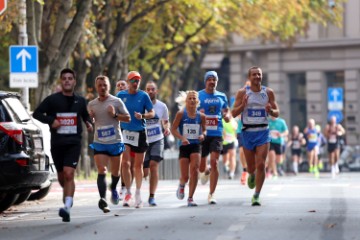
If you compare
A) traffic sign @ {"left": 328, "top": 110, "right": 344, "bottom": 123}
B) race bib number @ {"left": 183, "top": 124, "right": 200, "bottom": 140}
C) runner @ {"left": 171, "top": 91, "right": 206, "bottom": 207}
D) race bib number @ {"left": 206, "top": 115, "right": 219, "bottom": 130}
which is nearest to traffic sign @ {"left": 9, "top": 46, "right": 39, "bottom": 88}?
race bib number @ {"left": 206, "top": 115, "right": 219, "bottom": 130}

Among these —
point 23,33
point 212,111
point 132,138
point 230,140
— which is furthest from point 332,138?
point 132,138

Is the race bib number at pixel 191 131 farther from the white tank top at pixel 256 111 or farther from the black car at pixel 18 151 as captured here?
the black car at pixel 18 151

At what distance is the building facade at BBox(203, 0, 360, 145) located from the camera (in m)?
56.8

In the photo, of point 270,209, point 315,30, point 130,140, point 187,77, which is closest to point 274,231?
point 270,209

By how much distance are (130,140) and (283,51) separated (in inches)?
1628

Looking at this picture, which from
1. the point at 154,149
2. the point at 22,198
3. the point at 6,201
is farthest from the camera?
the point at 22,198

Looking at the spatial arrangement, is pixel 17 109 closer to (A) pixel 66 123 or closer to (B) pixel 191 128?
(A) pixel 66 123

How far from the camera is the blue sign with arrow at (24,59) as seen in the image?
2541 centimetres

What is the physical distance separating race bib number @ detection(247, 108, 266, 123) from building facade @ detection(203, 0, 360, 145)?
3733cm

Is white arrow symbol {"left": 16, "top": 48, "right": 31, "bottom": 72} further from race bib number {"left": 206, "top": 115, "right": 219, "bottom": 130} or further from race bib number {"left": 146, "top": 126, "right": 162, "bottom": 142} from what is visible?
race bib number {"left": 206, "top": 115, "right": 219, "bottom": 130}

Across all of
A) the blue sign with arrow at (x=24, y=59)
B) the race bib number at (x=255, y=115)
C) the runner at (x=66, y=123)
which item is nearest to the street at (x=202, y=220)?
the runner at (x=66, y=123)

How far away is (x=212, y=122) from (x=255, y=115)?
42.7 inches

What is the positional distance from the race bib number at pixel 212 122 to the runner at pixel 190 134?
35 centimetres

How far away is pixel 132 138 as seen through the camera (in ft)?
60.3
